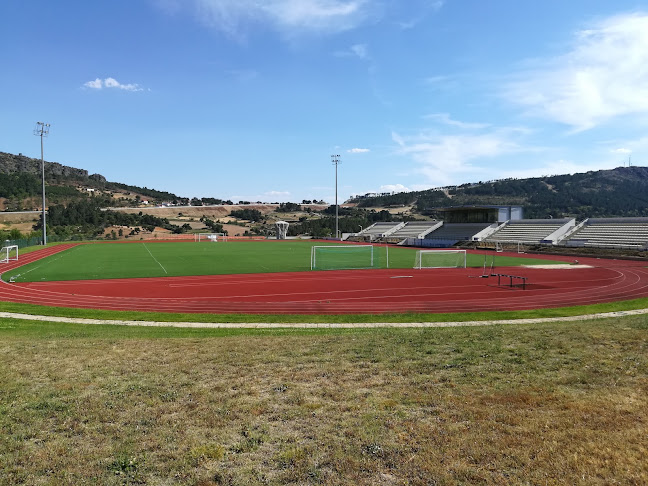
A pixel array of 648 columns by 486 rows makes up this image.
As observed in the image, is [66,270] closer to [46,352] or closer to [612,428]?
[46,352]

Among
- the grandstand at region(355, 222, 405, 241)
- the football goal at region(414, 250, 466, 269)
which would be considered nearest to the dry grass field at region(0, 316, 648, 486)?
the football goal at region(414, 250, 466, 269)

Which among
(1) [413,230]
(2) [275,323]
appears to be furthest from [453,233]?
(2) [275,323]

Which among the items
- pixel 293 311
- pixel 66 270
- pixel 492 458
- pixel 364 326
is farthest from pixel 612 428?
pixel 66 270

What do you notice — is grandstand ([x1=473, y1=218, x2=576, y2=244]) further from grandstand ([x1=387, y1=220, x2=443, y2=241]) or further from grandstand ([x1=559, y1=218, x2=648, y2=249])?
grandstand ([x1=387, y1=220, x2=443, y2=241])

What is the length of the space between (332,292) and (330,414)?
63.9 ft

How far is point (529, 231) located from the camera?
68125mm

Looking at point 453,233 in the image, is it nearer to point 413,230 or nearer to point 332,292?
point 413,230

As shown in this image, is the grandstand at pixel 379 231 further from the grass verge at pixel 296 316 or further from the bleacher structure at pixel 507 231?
the grass verge at pixel 296 316

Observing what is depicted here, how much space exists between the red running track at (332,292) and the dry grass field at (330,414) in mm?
10496

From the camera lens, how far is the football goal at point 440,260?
41.7m

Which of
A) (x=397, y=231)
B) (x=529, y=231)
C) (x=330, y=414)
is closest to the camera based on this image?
(x=330, y=414)

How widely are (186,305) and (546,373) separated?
55.3 ft

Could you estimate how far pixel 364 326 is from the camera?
16.6 meters

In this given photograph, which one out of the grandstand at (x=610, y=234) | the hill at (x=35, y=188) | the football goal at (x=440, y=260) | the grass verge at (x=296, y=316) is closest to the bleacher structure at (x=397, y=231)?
the grandstand at (x=610, y=234)
